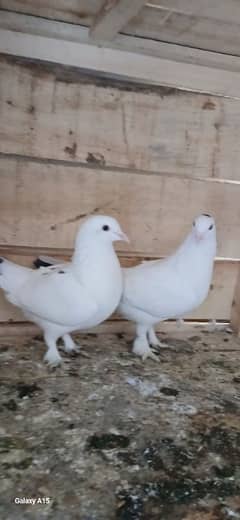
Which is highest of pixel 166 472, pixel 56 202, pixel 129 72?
pixel 129 72

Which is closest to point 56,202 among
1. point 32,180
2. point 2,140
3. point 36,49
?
point 32,180

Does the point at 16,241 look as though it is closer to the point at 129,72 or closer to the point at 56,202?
the point at 56,202

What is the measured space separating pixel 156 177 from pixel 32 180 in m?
0.32

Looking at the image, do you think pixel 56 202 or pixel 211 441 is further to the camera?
pixel 56 202

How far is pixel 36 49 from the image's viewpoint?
116cm

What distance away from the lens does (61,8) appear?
1.04 meters

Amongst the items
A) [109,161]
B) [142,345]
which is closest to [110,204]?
[109,161]

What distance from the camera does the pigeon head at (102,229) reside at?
1146 mm

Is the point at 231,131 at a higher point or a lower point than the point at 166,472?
higher

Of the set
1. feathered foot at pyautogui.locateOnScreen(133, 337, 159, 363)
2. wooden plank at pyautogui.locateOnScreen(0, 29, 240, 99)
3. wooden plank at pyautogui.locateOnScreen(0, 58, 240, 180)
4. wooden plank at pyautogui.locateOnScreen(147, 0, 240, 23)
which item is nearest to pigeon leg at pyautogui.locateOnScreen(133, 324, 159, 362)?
feathered foot at pyautogui.locateOnScreen(133, 337, 159, 363)

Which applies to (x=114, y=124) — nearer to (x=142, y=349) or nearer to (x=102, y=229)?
(x=102, y=229)

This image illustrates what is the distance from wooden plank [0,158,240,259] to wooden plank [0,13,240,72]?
29cm

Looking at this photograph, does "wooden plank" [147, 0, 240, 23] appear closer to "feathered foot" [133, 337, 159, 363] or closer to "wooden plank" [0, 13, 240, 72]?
"wooden plank" [0, 13, 240, 72]

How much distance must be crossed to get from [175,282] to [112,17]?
→ 595mm
